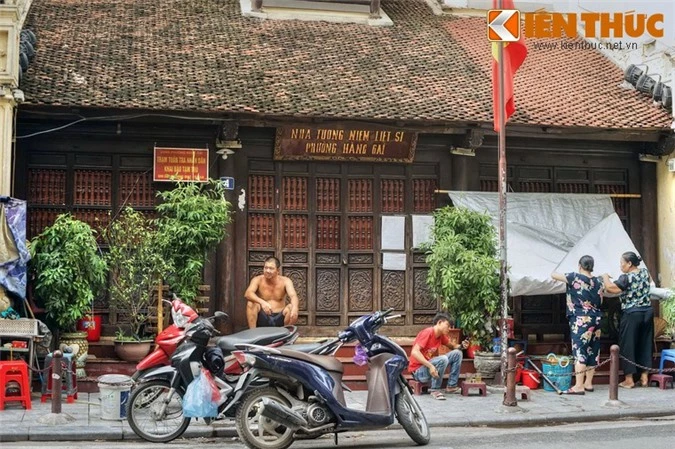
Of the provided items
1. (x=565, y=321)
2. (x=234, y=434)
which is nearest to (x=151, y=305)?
(x=234, y=434)

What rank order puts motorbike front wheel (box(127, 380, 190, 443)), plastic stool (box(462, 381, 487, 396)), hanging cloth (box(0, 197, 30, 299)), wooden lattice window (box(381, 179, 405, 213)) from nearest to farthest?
motorbike front wheel (box(127, 380, 190, 443)) < hanging cloth (box(0, 197, 30, 299)) < plastic stool (box(462, 381, 487, 396)) < wooden lattice window (box(381, 179, 405, 213))

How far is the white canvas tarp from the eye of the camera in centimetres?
1349

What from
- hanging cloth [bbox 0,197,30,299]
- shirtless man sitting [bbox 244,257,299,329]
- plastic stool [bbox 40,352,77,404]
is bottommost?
plastic stool [bbox 40,352,77,404]

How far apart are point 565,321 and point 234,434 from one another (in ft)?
26.2

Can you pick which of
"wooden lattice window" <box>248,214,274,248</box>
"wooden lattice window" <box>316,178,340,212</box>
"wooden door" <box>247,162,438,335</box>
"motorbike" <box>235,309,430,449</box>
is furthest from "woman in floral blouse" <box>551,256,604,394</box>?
"wooden lattice window" <box>248,214,274,248</box>

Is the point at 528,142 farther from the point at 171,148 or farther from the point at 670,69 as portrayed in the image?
the point at 171,148

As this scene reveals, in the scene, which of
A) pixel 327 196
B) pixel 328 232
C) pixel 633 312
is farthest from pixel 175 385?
pixel 633 312

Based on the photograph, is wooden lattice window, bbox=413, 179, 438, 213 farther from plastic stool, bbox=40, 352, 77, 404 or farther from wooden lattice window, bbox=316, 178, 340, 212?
plastic stool, bbox=40, 352, 77, 404

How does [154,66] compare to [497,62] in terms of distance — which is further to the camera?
[154,66]

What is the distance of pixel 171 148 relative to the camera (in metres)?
13.6

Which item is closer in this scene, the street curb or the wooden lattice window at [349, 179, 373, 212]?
the street curb

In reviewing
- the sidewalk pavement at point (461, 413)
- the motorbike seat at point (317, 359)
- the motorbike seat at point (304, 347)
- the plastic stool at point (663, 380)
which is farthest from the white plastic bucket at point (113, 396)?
the plastic stool at point (663, 380)

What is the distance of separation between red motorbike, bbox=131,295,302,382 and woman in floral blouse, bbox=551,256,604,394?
15.6ft

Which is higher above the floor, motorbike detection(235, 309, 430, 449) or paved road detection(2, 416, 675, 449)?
motorbike detection(235, 309, 430, 449)
